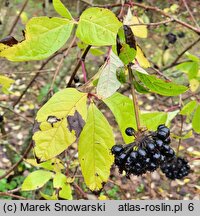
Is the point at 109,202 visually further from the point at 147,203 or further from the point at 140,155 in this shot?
the point at 140,155

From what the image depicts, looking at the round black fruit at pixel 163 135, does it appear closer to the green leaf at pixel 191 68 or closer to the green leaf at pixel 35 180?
the green leaf at pixel 35 180

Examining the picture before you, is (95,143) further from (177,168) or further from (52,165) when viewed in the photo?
(177,168)

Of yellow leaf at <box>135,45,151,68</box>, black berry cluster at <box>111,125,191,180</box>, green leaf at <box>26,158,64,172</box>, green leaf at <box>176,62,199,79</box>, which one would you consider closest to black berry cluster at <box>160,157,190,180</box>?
green leaf at <box>176,62,199,79</box>

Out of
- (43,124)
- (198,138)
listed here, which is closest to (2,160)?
(198,138)

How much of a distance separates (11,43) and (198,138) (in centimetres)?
315

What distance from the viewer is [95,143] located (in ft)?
2.88

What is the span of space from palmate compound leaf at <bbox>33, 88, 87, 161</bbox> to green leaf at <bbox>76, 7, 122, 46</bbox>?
122 millimetres

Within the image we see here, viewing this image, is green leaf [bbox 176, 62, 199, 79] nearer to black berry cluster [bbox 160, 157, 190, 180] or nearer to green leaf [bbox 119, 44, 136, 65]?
black berry cluster [bbox 160, 157, 190, 180]

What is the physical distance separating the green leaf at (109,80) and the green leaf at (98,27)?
58mm

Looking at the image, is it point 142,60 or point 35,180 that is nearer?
point 142,60

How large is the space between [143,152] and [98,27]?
29 centimetres

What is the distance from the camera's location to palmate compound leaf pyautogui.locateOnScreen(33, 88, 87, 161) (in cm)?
85

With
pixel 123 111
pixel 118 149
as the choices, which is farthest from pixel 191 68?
pixel 118 149

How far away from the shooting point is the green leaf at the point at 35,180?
1382 millimetres
